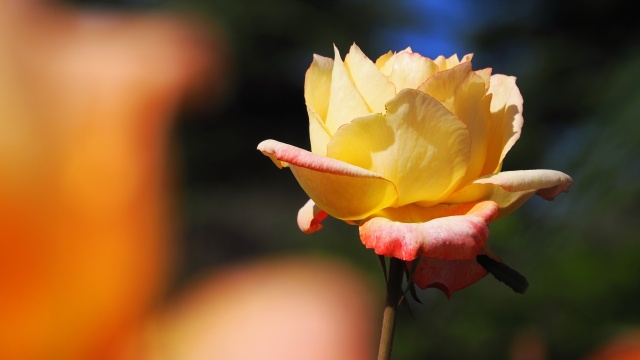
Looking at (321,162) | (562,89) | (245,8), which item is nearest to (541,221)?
(321,162)

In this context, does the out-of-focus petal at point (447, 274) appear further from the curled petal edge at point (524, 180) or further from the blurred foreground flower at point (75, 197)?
the blurred foreground flower at point (75, 197)

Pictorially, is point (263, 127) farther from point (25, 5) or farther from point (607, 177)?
point (25, 5)

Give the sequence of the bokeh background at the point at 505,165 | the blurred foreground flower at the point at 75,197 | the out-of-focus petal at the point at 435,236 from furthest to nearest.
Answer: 1. the bokeh background at the point at 505,165
2. the out-of-focus petal at the point at 435,236
3. the blurred foreground flower at the point at 75,197

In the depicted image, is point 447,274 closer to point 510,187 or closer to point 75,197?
point 510,187

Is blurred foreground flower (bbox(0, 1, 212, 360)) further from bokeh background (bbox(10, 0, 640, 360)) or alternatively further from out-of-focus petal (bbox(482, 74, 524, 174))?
out-of-focus petal (bbox(482, 74, 524, 174))

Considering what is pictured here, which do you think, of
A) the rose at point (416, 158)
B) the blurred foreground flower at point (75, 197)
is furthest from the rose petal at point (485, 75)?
the blurred foreground flower at point (75, 197)
